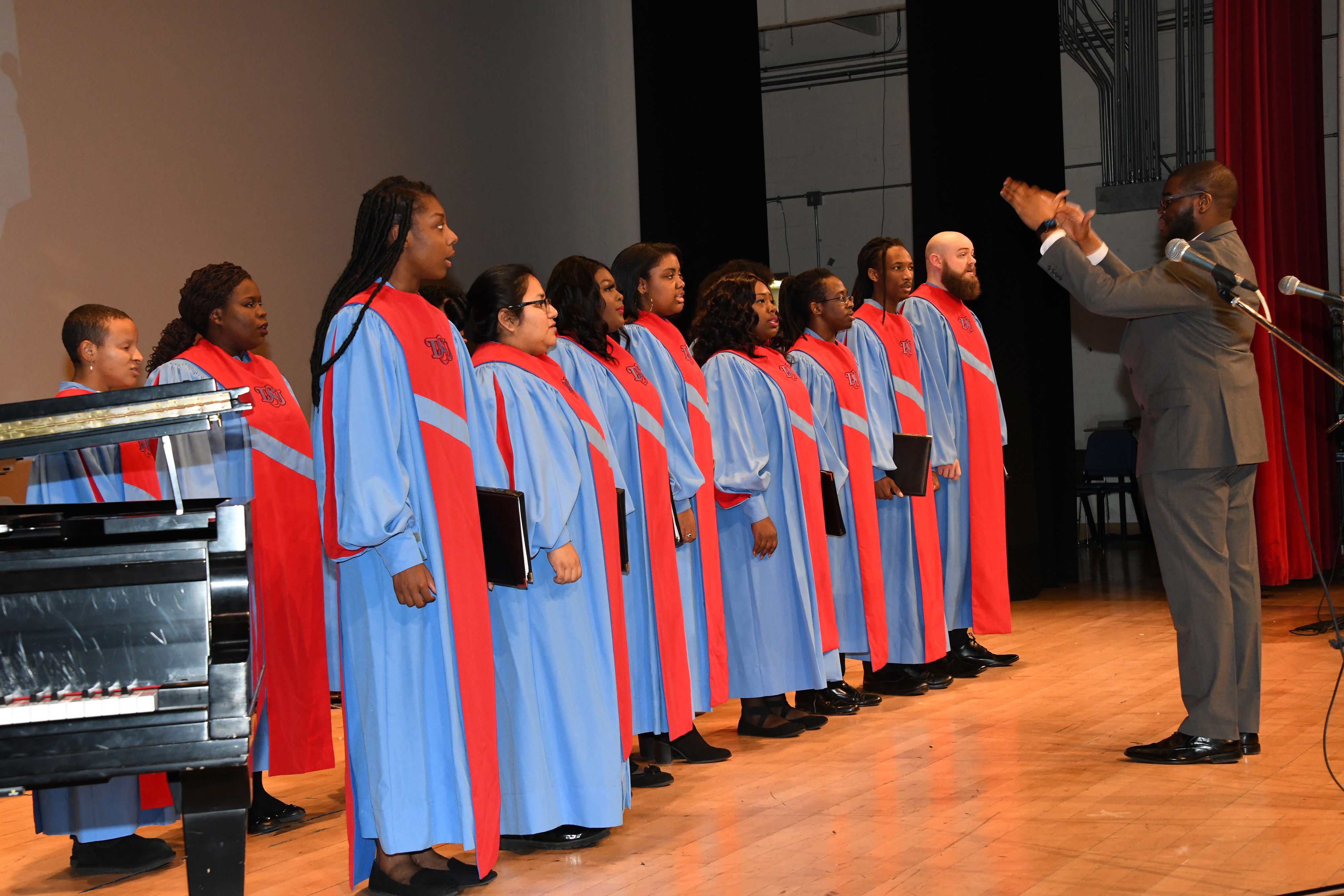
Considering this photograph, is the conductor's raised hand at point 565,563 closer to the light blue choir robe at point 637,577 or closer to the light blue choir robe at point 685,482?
the light blue choir robe at point 637,577

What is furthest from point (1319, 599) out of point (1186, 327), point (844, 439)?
point (1186, 327)

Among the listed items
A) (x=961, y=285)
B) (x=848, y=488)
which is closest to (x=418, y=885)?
(x=848, y=488)

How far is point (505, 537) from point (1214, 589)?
6.75ft

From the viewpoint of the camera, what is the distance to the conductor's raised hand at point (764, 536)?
4297 millimetres

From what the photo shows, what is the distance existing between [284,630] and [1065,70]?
10643mm

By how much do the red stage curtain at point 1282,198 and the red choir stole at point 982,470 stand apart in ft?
8.11

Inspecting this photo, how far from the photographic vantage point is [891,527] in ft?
17.0

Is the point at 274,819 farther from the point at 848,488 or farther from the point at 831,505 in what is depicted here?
the point at 848,488

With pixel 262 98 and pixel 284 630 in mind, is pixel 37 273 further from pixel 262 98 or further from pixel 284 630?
pixel 284 630

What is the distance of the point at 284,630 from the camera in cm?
367

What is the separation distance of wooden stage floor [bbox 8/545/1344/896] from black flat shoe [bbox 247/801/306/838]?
0.10 feet

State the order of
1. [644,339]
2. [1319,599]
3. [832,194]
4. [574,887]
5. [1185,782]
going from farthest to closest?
[832,194]
[1319,599]
[644,339]
[1185,782]
[574,887]

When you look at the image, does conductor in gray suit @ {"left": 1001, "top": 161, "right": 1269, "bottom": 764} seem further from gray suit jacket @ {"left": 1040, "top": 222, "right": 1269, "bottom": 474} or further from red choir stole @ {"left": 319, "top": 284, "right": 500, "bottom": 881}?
red choir stole @ {"left": 319, "top": 284, "right": 500, "bottom": 881}

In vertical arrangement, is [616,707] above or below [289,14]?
below
